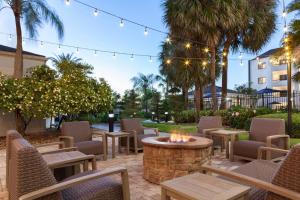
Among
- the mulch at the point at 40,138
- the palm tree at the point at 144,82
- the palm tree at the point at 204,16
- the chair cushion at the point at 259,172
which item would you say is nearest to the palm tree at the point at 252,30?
the palm tree at the point at 204,16

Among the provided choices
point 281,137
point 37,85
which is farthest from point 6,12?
point 281,137

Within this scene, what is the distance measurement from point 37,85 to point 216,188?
22.8 ft

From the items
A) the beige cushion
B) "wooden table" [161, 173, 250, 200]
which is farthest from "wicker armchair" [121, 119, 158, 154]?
"wooden table" [161, 173, 250, 200]

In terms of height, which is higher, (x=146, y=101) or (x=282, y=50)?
(x=282, y=50)

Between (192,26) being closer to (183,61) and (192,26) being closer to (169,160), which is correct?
(183,61)

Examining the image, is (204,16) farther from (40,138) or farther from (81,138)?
(40,138)

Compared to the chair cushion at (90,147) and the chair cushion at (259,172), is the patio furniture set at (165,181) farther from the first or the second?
the chair cushion at (90,147)

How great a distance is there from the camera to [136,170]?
439 centimetres

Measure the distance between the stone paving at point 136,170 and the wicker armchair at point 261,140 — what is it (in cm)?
28

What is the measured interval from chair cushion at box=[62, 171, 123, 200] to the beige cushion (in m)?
2.68

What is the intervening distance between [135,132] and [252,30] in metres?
8.62

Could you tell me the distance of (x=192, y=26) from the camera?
1011 centimetres

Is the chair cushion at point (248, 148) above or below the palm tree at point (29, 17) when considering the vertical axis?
below

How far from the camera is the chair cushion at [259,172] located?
2.14m
